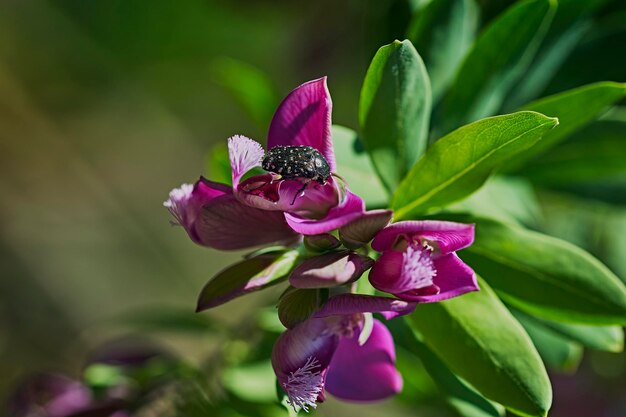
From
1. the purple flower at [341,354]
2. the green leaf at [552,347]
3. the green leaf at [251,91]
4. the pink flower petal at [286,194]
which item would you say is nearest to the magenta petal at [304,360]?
the purple flower at [341,354]

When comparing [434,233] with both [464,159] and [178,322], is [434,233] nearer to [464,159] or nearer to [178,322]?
[464,159]

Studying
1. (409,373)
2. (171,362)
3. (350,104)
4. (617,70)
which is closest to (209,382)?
(171,362)

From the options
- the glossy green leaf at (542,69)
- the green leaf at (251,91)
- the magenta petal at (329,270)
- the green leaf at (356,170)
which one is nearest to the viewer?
the magenta petal at (329,270)

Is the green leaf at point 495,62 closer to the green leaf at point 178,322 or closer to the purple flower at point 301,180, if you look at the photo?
the purple flower at point 301,180

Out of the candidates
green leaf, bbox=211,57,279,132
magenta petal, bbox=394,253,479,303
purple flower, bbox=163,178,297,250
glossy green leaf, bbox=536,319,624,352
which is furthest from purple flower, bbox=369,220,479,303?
green leaf, bbox=211,57,279,132

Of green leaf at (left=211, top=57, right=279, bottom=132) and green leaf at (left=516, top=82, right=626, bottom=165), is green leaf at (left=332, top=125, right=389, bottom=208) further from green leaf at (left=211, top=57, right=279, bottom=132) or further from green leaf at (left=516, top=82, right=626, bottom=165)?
green leaf at (left=211, top=57, right=279, bottom=132)

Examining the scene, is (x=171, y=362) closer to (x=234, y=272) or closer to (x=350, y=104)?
(x=234, y=272)
